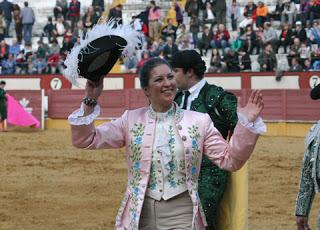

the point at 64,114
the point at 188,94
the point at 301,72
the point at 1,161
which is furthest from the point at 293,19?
the point at 188,94

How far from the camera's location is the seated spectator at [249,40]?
18.3 metres

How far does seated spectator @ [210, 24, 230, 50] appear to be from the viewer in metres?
18.9

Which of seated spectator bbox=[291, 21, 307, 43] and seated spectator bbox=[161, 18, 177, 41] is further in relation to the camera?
seated spectator bbox=[161, 18, 177, 41]

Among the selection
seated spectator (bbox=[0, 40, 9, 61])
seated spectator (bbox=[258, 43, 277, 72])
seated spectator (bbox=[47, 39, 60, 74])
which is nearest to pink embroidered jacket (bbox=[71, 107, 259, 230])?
seated spectator (bbox=[258, 43, 277, 72])

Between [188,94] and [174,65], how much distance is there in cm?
18

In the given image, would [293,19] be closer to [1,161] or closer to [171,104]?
[1,161]

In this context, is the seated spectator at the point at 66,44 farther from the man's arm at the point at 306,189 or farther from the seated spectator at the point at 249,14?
the man's arm at the point at 306,189

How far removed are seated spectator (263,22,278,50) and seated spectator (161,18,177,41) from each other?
2.36 metres

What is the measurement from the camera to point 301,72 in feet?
56.2

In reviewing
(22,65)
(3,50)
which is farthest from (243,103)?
(3,50)

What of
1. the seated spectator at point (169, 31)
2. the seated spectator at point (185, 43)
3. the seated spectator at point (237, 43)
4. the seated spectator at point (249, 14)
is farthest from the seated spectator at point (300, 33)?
the seated spectator at point (169, 31)

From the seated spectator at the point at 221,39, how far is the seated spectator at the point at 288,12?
1.25 meters

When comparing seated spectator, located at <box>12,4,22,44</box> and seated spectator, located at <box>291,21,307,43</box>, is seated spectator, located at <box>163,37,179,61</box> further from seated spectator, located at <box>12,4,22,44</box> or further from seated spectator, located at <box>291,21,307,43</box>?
seated spectator, located at <box>12,4,22,44</box>

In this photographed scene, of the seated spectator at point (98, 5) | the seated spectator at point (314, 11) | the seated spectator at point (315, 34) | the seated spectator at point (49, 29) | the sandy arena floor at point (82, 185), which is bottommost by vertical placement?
the sandy arena floor at point (82, 185)
